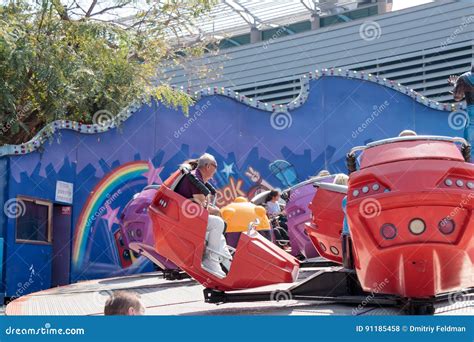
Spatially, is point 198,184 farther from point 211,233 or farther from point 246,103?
point 246,103

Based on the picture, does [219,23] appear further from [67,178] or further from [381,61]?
[67,178]

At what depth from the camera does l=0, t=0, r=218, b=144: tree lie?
12562 mm

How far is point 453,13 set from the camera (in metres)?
25.0

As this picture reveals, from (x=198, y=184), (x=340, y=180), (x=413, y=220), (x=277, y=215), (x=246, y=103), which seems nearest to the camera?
(x=413, y=220)

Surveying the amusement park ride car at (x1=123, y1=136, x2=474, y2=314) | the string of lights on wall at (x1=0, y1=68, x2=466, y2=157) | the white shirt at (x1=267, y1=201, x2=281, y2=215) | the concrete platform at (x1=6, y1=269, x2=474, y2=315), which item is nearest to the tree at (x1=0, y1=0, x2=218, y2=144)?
the string of lights on wall at (x1=0, y1=68, x2=466, y2=157)

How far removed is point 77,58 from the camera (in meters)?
13.1

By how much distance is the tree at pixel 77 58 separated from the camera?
41.2 ft

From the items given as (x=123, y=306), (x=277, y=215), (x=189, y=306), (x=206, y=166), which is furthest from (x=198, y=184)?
(x=277, y=215)

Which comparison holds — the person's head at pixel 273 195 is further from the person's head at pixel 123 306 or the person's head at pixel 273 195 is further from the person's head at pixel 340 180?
the person's head at pixel 123 306

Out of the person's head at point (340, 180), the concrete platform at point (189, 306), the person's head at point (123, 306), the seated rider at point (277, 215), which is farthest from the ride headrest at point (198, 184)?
the seated rider at point (277, 215)

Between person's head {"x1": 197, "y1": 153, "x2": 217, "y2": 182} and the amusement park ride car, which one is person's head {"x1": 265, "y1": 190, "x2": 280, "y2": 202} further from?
the amusement park ride car

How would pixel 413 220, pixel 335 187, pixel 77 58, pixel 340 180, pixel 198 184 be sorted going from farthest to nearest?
pixel 77 58, pixel 340 180, pixel 335 187, pixel 198 184, pixel 413 220

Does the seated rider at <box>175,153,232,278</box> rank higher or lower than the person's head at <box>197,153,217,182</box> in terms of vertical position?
lower

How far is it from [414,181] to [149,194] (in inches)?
249
